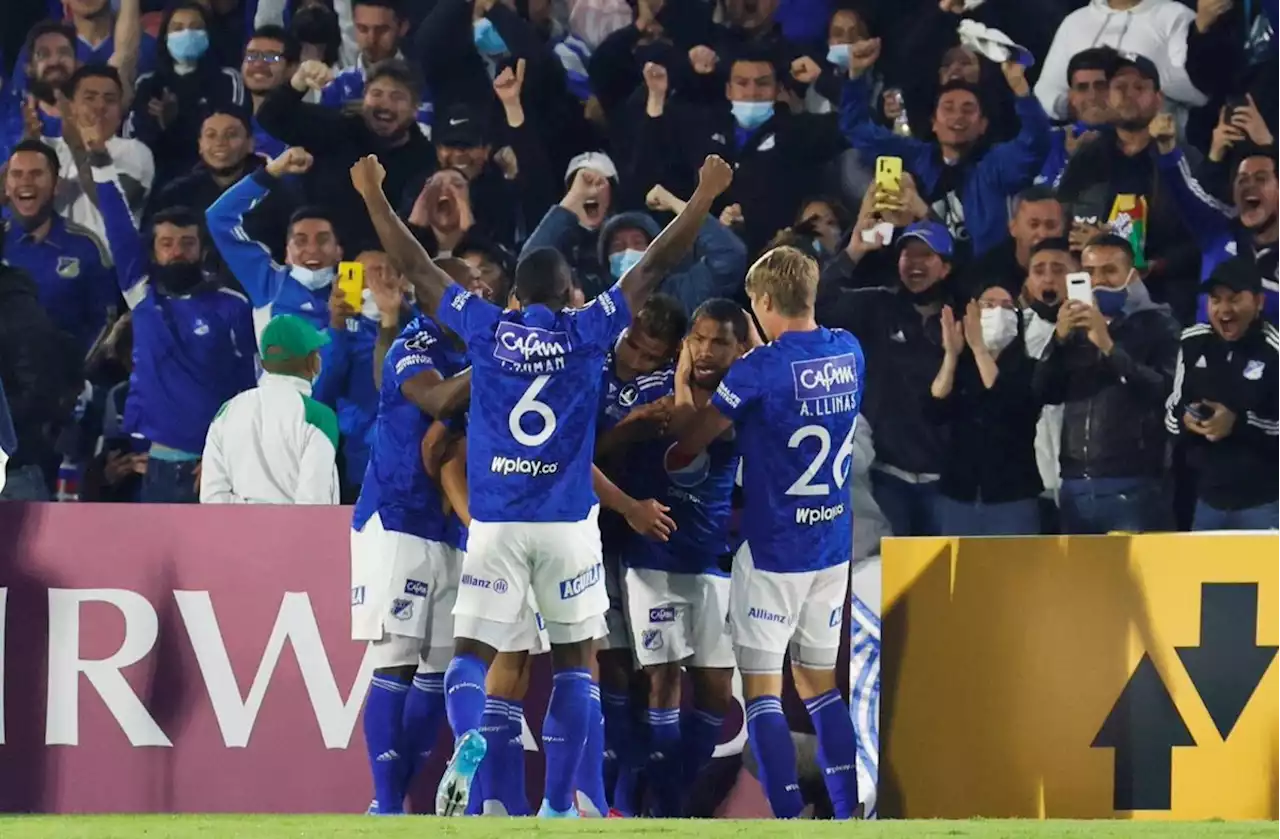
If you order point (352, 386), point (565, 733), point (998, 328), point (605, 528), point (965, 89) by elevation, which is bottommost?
point (565, 733)

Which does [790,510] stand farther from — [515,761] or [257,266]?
[257,266]

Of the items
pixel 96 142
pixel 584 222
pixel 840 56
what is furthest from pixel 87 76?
pixel 840 56

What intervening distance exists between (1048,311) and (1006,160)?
95 cm

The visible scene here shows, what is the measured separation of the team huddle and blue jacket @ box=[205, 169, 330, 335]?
3.28 meters

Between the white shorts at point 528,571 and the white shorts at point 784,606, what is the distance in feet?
2.09

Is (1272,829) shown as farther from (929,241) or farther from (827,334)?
(929,241)

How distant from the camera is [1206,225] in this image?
374 inches

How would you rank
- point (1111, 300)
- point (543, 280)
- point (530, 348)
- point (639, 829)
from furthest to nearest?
point (1111, 300) < point (543, 280) < point (530, 348) < point (639, 829)

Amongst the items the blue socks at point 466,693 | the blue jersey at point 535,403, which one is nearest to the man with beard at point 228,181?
the blue jersey at point 535,403

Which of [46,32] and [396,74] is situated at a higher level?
[46,32]

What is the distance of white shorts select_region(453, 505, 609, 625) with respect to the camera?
5785 mm

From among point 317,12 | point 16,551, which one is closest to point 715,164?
point 16,551

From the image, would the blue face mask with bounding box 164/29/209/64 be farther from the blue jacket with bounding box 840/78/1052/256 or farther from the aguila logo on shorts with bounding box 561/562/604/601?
the aguila logo on shorts with bounding box 561/562/604/601

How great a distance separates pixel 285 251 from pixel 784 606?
16.2 ft
